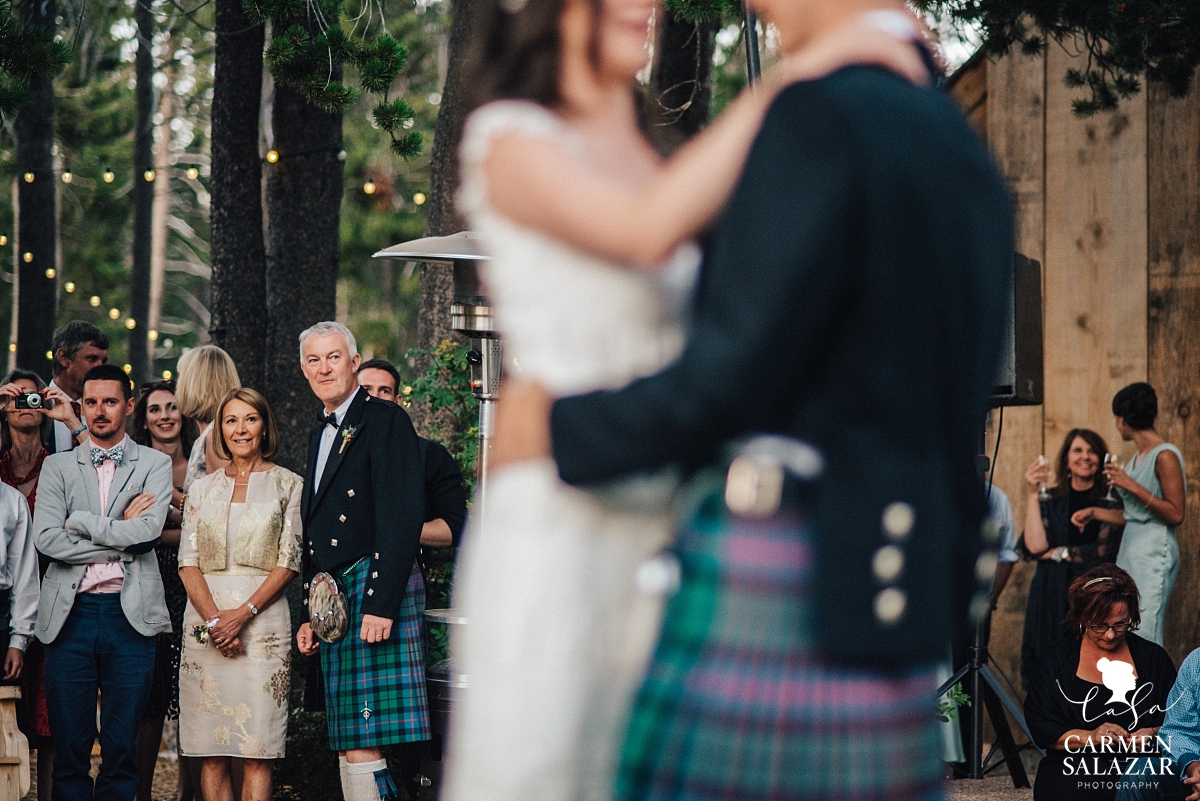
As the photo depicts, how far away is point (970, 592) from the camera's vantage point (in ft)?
4.74

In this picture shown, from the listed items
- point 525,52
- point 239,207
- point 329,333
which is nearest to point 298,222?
point 239,207

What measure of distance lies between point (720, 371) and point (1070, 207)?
6743 mm

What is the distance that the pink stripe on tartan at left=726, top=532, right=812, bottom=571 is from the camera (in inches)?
52.9

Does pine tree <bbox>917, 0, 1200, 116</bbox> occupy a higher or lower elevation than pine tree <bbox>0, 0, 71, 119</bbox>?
higher

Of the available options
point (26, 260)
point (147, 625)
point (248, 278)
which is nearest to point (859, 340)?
point (147, 625)

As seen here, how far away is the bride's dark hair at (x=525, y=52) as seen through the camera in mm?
1559

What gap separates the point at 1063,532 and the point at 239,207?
195 inches

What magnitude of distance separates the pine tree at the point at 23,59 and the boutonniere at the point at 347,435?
174cm

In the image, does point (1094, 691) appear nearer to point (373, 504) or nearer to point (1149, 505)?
point (1149, 505)

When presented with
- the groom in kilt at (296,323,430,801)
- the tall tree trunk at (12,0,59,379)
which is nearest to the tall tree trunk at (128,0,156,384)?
the tall tree trunk at (12,0,59,379)

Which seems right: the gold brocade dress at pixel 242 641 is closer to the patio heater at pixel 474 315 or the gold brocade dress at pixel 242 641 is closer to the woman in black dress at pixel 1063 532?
the patio heater at pixel 474 315

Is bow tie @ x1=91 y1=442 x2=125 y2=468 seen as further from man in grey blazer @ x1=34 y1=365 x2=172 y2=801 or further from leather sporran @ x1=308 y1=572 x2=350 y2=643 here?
leather sporran @ x1=308 y1=572 x2=350 y2=643

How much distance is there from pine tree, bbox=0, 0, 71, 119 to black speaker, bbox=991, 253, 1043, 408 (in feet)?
12.5

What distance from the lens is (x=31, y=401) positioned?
6137 millimetres
